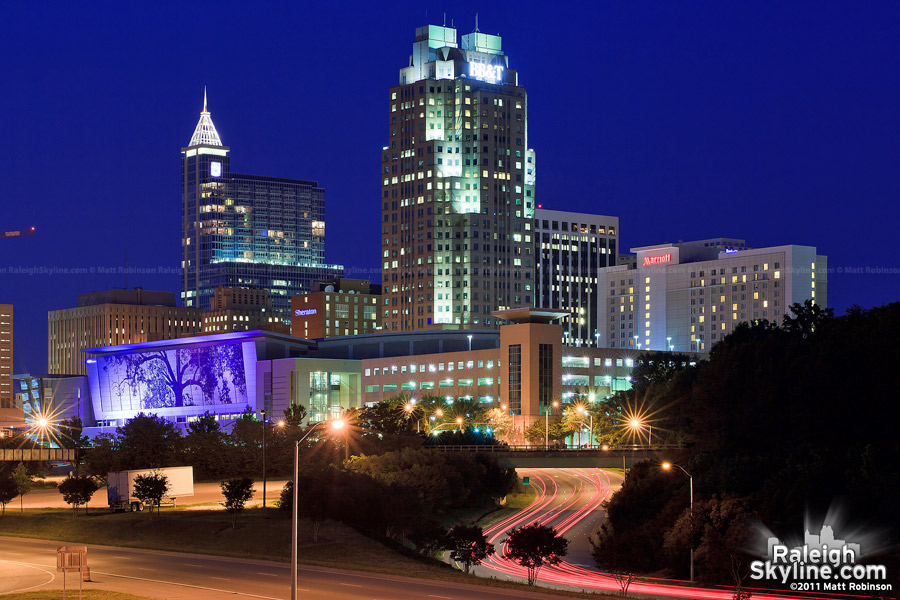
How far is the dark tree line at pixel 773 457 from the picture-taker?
90688 millimetres

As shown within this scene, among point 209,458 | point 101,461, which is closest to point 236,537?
point 101,461

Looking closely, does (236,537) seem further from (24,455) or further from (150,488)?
(24,455)

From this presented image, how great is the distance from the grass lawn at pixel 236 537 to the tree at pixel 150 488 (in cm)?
169

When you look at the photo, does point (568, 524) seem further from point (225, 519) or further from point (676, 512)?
point (225, 519)

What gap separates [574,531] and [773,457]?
2811 cm

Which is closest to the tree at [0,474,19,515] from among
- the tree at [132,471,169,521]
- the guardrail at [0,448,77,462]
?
the tree at [132,471,169,521]

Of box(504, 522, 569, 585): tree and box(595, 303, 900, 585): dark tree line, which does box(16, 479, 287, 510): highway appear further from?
→ box(504, 522, 569, 585): tree

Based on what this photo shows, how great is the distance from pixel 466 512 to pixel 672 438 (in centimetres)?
3011

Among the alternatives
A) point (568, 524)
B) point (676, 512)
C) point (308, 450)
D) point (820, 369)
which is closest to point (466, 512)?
point (568, 524)

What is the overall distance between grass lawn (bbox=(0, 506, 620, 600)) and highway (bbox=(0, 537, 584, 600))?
3080mm

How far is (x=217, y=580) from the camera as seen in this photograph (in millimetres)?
67062

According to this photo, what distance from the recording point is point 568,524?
409 feet

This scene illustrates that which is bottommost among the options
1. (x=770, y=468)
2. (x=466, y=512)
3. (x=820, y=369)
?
(x=466, y=512)

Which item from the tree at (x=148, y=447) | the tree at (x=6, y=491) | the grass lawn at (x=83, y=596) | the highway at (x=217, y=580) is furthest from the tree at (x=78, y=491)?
the grass lawn at (x=83, y=596)
